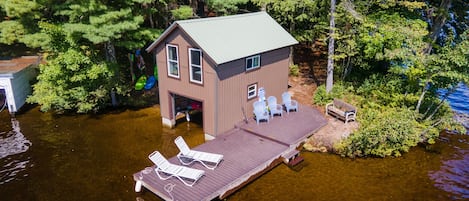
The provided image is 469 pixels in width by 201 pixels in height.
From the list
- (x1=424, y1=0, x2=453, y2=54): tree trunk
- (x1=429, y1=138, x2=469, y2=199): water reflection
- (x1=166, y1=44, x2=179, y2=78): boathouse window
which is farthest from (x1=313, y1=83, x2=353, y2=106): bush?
(x1=166, y1=44, x2=179, y2=78): boathouse window

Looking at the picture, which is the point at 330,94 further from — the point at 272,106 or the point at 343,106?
the point at 272,106

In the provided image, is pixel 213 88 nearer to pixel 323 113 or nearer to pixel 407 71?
pixel 323 113

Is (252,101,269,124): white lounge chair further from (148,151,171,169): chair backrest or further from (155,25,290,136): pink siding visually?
(148,151,171,169): chair backrest

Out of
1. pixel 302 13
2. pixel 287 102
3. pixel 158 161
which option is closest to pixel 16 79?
pixel 158 161

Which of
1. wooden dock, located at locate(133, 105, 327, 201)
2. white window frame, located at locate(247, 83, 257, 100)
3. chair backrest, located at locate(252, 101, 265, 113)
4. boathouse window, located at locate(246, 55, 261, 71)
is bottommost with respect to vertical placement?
wooden dock, located at locate(133, 105, 327, 201)

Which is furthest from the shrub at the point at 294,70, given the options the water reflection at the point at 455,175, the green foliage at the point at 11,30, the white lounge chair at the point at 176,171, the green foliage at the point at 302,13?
the green foliage at the point at 11,30

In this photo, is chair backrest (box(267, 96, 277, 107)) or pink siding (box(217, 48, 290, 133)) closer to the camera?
pink siding (box(217, 48, 290, 133))
